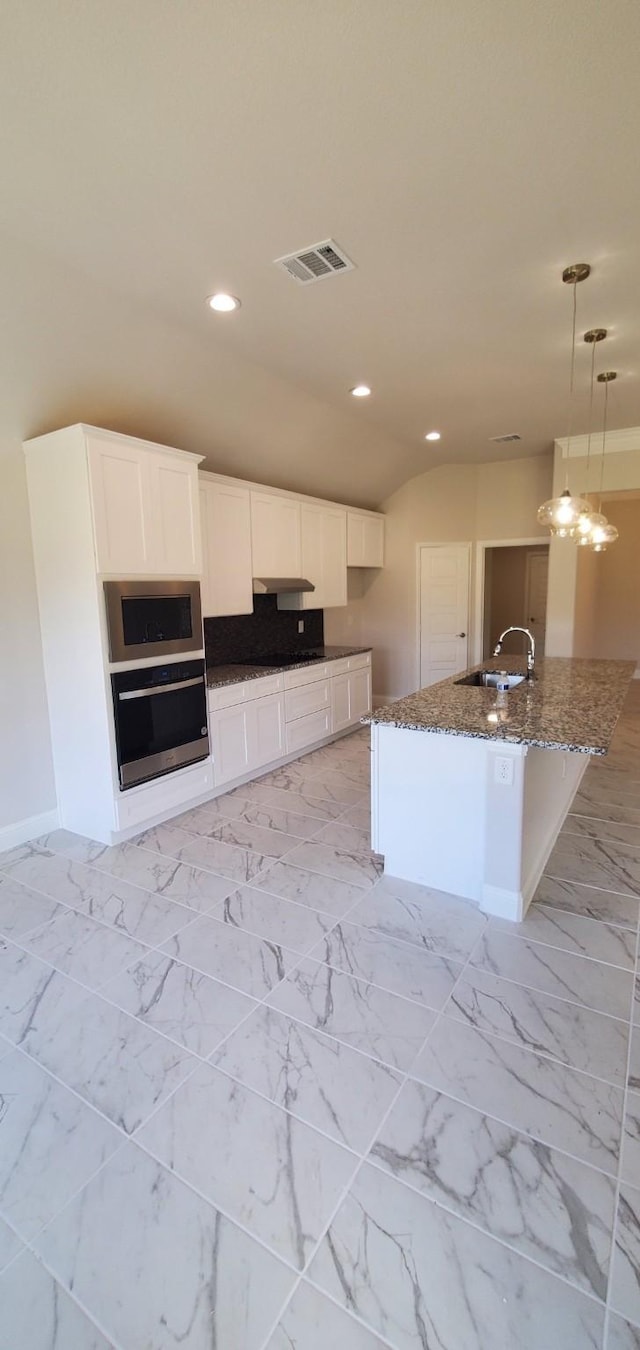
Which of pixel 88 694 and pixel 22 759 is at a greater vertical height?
pixel 88 694

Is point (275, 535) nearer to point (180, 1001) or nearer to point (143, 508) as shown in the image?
point (143, 508)

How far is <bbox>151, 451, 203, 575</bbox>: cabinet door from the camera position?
3.32 metres

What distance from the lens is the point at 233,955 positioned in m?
2.33

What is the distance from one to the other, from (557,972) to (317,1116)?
1104 mm

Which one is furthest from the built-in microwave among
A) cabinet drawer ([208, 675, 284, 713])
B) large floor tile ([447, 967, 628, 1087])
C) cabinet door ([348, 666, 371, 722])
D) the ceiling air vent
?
large floor tile ([447, 967, 628, 1087])

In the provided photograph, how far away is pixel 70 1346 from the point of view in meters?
1.15

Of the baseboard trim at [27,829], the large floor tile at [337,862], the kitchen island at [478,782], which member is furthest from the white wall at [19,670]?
the kitchen island at [478,782]

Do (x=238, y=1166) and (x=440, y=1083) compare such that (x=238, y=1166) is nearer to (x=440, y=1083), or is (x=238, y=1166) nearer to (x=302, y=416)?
(x=440, y=1083)

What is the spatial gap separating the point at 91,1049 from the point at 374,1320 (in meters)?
1.14

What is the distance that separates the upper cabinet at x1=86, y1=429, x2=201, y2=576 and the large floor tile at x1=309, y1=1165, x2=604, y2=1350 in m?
2.87

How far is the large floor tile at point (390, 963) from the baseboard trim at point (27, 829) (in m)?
2.11

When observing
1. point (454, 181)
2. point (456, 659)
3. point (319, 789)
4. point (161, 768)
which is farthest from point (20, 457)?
point (456, 659)

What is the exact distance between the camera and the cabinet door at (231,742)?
395cm

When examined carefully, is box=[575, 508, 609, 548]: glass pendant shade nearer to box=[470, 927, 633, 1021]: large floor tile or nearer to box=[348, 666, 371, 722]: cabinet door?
box=[470, 927, 633, 1021]: large floor tile
